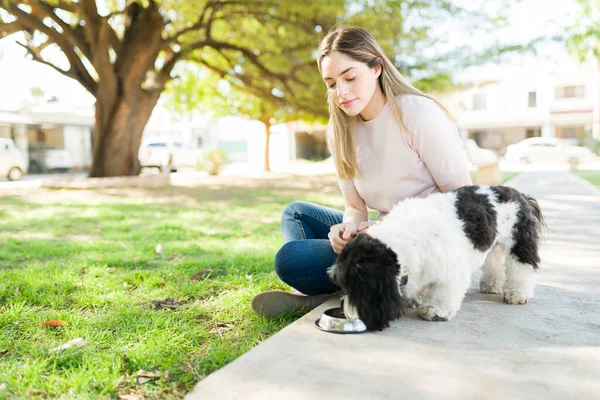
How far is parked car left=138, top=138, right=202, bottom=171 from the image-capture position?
86.1 ft

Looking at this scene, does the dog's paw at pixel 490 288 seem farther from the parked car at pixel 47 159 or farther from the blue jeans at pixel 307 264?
the parked car at pixel 47 159

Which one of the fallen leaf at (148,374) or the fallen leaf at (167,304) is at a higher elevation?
the fallen leaf at (148,374)

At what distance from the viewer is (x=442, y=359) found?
6.84 ft

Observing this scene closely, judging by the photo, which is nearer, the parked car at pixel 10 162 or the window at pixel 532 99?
the parked car at pixel 10 162

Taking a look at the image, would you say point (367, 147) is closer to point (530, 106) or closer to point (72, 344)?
point (72, 344)

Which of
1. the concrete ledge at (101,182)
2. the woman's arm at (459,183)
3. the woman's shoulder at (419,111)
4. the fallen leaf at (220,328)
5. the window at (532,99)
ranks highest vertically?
the window at (532,99)

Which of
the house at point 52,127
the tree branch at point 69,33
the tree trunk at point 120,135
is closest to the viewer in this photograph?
the tree branch at point 69,33

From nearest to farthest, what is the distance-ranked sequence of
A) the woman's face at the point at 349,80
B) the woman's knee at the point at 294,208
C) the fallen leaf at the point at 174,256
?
the woman's face at the point at 349,80 < the woman's knee at the point at 294,208 < the fallen leaf at the point at 174,256

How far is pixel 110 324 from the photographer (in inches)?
110

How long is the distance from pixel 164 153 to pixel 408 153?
25.2m

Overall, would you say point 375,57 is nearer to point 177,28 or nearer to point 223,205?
point 223,205

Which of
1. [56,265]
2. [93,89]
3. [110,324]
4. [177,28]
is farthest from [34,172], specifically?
[110,324]

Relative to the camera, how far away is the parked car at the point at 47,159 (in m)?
23.2

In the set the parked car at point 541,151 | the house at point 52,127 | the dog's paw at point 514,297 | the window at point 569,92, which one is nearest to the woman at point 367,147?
the dog's paw at point 514,297
